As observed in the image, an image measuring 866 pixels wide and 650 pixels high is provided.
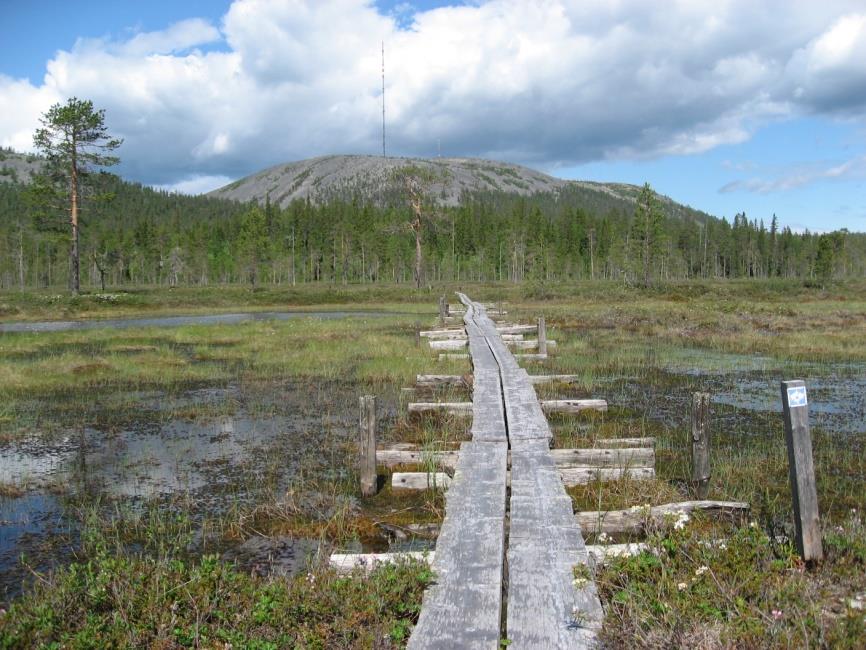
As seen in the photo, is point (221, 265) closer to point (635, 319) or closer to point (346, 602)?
point (635, 319)

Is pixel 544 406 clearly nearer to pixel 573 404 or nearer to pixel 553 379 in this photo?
pixel 573 404

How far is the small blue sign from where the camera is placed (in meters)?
5.05

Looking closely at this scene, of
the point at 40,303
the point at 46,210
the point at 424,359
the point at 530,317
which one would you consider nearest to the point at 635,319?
the point at 530,317

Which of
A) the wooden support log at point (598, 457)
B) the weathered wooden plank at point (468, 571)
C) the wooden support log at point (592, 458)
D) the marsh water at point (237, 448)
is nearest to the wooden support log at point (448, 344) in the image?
the marsh water at point (237, 448)

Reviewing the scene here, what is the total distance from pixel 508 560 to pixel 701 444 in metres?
3.72

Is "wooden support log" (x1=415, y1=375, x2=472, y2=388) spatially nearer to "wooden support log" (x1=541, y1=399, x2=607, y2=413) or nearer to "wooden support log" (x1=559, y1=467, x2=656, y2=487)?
"wooden support log" (x1=541, y1=399, x2=607, y2=413)

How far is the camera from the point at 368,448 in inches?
325

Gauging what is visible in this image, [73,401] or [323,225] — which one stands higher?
[323,225]

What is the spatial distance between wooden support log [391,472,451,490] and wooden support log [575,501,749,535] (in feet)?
6.75

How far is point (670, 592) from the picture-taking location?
4469 millimetres

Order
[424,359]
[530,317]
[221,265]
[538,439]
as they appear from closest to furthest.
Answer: [538,439] < [424,359] < [530,317] < [221,265]

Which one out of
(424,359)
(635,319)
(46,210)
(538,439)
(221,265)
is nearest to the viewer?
(538,439)

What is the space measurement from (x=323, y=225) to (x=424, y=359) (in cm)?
9347

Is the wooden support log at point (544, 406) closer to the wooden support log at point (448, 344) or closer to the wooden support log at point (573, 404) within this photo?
the wooden support log at point (573, 404)
